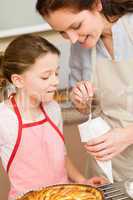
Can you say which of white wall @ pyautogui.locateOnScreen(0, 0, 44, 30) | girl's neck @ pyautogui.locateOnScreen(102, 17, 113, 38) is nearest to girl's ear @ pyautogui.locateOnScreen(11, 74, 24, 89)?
girl's neck @ pyautogui.locateOnScreen(102, 17, 113, 38)

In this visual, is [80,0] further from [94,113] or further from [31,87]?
[94,113]

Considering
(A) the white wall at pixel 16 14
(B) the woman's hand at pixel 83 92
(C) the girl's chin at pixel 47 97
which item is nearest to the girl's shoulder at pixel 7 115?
(C) the girl's chin at pixel 47 97

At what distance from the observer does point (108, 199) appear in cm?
95

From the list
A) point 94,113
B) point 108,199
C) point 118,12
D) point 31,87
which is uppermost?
point 118,12

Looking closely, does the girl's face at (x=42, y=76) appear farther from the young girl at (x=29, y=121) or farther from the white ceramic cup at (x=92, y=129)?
the white ceramic cup at (x=92, y=129)

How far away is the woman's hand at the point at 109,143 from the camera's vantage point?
3.35ft

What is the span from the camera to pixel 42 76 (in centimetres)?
114

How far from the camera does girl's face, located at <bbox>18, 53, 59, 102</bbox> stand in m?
1.14

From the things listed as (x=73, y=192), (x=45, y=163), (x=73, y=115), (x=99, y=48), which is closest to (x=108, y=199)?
(x=73, y=192)

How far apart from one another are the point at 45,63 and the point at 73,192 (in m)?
0.38

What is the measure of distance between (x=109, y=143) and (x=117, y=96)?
0.24 m

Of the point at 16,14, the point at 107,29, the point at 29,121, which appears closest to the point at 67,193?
the point at 29,121

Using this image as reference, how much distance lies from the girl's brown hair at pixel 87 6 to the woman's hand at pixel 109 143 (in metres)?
0.34

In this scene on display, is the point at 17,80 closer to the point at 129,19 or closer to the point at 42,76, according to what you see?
the point at 42,76
